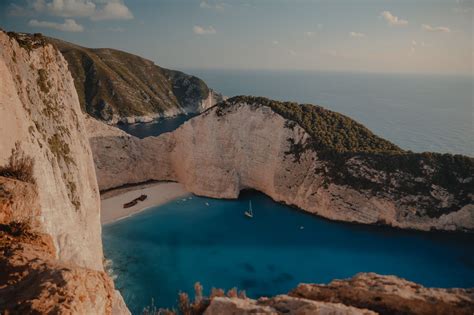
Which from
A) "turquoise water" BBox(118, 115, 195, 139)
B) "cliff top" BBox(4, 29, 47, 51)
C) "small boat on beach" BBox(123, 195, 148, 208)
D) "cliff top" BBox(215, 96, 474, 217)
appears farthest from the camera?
"turquoise water" BBox(118, 115, 195, 139)

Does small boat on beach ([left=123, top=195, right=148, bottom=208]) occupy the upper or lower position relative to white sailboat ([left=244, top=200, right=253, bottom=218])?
upper

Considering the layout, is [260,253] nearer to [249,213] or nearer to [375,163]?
[249,213]

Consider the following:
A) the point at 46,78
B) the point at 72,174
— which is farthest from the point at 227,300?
the point at 46,78

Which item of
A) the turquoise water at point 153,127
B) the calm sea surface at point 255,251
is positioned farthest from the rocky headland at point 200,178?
the turquoise water at point 153,127

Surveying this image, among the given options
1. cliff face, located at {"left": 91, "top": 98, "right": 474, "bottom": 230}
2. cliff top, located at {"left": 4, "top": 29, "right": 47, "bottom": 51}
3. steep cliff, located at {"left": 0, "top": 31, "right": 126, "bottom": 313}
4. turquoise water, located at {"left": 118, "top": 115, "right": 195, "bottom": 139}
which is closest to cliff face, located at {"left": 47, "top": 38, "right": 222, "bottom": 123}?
turquoise water, located at {"left": 118, "top": 115, "right": 195, "bottom": 139}

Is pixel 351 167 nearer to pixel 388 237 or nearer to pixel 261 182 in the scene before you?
pixel 388 237

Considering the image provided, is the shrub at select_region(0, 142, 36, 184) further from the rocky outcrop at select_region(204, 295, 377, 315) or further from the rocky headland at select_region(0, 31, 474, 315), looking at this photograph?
the rocky outcrop at select_region(204, 295, 377, 315)
